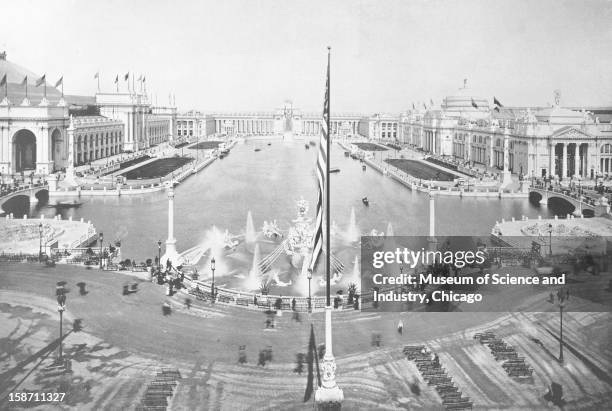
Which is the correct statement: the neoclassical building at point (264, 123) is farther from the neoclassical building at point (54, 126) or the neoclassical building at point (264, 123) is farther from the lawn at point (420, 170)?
the lawn at point (420, 170)

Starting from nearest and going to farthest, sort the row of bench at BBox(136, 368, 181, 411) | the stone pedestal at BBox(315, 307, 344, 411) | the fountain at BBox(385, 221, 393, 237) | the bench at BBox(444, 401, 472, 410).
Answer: the stone pedestal at BBox(315, 307, 344, 411)
the row of bench at BBox(136, 368, 181, 411)
the bench at BBox(444, 401, 472, 410)
the fountain at BBox(385, 221, 393, 237)

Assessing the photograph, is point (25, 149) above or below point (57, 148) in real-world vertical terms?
below

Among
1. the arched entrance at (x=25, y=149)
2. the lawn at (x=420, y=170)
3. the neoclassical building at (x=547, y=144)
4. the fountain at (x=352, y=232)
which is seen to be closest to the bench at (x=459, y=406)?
the fountain at (x=352, y=232)

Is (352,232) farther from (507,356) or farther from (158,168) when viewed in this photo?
(158,168)


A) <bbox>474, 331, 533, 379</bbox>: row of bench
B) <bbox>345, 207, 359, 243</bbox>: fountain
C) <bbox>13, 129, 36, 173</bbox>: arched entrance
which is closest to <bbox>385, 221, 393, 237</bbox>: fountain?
<bbox>345, 207, 359, 243</bbox>: fountain

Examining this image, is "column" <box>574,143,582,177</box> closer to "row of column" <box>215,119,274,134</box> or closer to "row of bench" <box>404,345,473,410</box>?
"row of bench" <box>404,345,473,410</box>

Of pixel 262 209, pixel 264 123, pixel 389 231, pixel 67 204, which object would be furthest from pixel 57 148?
pixel 264 123
